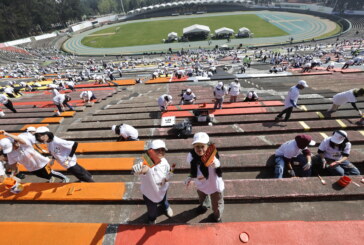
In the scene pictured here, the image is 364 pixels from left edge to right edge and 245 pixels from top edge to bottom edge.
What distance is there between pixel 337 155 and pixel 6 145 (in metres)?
8.85

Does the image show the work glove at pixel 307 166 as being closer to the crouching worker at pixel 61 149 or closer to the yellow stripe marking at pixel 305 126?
the yellow stripe marking at pixel 305 126

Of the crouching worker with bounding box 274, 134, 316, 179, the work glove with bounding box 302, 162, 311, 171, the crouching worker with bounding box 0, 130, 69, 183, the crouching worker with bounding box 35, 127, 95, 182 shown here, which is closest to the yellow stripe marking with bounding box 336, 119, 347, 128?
the crouching worker with bounding box 274, 134, 316, 179

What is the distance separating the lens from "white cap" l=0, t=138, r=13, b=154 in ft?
14.9

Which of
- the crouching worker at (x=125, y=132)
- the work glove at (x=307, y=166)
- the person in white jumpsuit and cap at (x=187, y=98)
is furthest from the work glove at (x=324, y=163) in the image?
the person in white jumpsuit and cap at (x=187, y=98)

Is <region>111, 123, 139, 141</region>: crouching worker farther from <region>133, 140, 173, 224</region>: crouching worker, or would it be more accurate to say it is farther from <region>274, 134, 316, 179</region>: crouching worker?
<region>274, 134, 316, 179</region>: crouching worker

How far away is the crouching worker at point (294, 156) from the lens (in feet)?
15.8

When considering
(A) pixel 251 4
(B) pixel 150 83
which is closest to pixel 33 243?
(B) pixel 150 83

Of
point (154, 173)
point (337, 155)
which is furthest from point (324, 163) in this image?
point (154, 173)

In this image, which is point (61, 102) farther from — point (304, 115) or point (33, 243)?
point (304, 115)

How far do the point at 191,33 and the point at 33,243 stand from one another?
225 feet

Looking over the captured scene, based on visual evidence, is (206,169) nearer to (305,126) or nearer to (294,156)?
(294,156)

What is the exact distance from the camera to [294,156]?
5.09m

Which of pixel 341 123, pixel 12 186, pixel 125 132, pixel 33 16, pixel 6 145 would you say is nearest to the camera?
pixel 6 145

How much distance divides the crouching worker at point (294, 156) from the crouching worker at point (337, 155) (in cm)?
47
